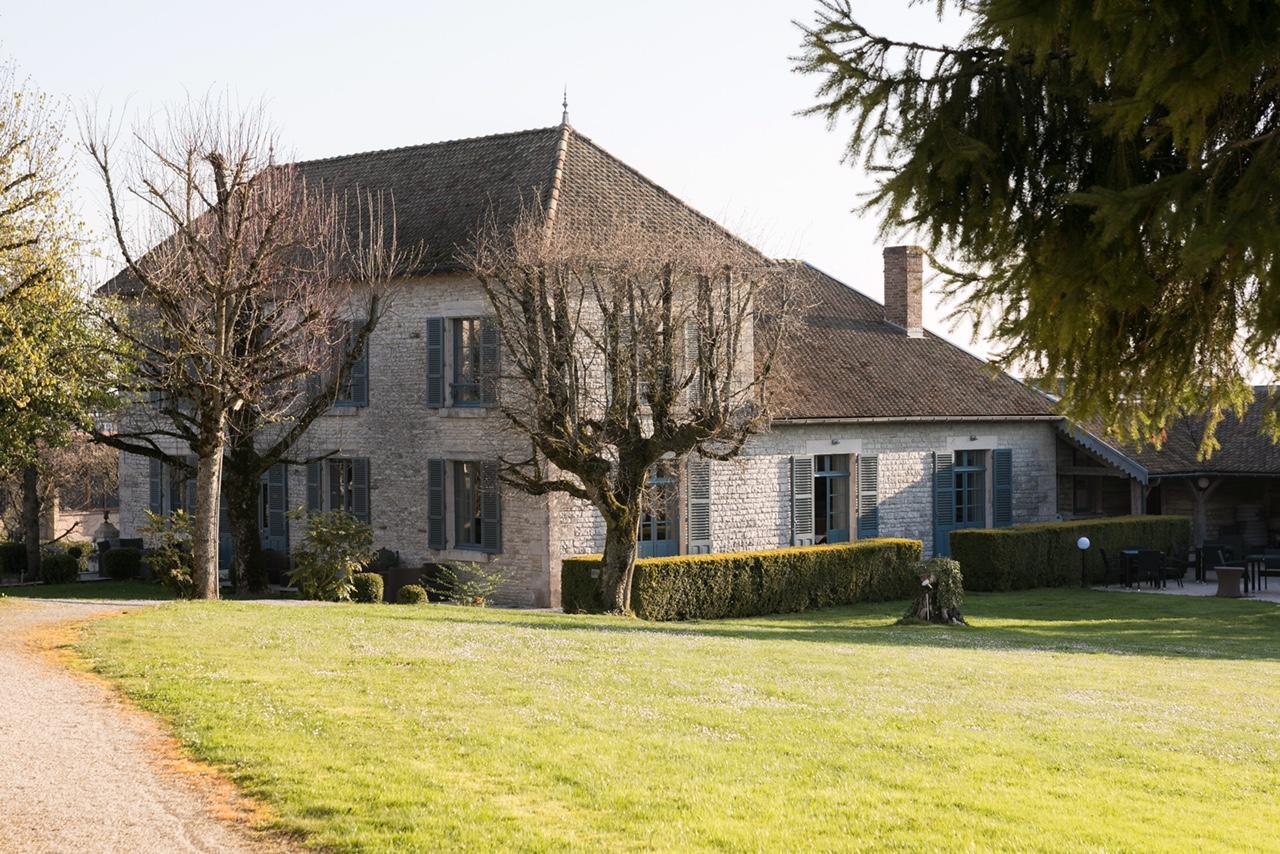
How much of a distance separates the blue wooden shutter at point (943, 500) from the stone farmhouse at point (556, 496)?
35 mm

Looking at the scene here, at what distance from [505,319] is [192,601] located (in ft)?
19.5

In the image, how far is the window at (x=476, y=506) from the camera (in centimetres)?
2386

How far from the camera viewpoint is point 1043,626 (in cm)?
2117

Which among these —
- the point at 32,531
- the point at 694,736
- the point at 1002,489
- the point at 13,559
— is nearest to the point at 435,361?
the point at 32,531

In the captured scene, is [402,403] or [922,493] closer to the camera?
[402,403]

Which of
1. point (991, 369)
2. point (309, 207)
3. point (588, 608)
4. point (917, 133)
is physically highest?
point (309, 207)

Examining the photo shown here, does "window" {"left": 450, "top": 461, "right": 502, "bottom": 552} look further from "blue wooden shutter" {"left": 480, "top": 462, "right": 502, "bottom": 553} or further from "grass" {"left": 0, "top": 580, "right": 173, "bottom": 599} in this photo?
"grass" {"left": 0, "top": 580, "right": 173, "bottom": 599}

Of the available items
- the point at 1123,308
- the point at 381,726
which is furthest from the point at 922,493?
the point at 1123,308

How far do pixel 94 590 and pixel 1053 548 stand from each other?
1803 centimetres

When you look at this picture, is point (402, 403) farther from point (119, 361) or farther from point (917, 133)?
point (917, 133)

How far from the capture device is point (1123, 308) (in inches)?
249

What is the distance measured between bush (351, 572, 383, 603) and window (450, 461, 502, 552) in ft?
7.07

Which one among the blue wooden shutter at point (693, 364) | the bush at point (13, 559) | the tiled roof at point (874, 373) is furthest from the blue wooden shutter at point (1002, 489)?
the bush at point (13, 559)

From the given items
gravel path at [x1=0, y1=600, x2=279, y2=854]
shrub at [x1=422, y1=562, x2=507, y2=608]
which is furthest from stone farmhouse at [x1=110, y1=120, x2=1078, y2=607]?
gravel path at [x1=0, y1=600, x2=279, y2=854]
